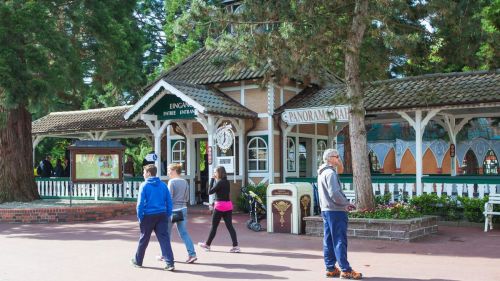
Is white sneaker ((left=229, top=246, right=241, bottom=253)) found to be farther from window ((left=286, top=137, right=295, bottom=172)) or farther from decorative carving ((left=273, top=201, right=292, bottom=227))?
window ((left=286, top=137, right=295, bottom=172))

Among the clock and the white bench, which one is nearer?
the white bench

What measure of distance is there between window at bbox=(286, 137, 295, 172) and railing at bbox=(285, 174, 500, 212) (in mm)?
2815

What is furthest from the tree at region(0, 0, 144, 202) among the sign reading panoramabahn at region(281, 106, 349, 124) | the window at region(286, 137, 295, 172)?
the sign reading panoramabahn at region(281, 106, 349, 124)

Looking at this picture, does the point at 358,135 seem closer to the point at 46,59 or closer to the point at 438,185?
the point at 438,185

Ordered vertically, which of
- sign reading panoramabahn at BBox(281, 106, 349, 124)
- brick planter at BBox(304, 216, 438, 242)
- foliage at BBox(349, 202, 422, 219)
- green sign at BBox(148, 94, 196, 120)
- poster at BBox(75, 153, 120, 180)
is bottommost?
brick planter at BBox(304, 216, 438, 242)

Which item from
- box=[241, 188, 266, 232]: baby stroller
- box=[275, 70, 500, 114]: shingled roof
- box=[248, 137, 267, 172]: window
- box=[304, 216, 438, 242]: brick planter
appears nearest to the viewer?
box=[304, 216, 438, 242]: brick planter

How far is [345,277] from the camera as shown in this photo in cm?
830

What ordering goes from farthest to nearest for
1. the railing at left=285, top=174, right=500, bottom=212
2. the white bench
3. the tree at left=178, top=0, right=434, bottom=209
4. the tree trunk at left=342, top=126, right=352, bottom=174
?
1. the tree trunk at left=342, top=126, right=352, bottom=174
2. the railing at left=285, top=174, right=500, bottom=212
3. the white bench
4. the tree at left=178, top=0, right=434, bottom=209

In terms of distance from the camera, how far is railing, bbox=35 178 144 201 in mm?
22016

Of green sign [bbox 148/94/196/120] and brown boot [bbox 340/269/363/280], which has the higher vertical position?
green sign [bbox 148/94/196/120]

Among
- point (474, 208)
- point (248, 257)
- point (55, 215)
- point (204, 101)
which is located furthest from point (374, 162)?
point (248, 257)

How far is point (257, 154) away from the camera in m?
19.7

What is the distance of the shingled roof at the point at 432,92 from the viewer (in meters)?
15.2

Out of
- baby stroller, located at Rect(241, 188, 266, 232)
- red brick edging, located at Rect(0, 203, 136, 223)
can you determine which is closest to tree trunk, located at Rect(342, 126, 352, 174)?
red brick edging, located at Rect(0, 203, 136, 223)
